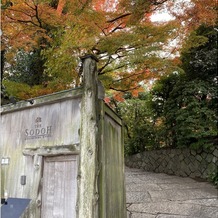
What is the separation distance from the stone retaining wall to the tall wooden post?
5.80 meters

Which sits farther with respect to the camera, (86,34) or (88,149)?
(86,34)

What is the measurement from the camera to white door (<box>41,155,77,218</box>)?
10.2ft

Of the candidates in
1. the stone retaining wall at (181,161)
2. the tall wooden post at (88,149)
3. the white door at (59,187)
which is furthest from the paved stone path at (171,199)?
the tall wooden post at (88,149)

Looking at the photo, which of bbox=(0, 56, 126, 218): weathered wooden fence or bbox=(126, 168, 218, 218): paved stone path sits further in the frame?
bbox=(126, 168, 218, 218): paved stone path

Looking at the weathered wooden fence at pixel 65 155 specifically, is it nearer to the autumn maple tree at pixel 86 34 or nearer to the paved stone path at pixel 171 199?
the paved stone path at pixel 171 199

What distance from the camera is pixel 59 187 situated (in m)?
3.23

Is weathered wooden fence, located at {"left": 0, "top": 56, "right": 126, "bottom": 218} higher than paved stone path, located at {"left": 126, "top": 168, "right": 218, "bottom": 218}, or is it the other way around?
weathered wooden fence, located at {"left": 0, "top": 56, "right": 126, "bottom": 218}

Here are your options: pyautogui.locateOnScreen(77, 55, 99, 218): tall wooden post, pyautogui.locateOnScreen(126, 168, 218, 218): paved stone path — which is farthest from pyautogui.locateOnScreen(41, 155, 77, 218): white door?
pyautogui.locateOnScreen(126, 168, 218, 218): paved stone path

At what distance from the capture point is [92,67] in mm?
3279

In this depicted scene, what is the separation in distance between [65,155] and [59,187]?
47 centimetres

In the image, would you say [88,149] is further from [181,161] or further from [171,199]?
[181,161]

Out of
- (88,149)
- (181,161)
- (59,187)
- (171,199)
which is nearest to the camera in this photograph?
(88,149)

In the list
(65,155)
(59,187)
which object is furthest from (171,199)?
(65,155)

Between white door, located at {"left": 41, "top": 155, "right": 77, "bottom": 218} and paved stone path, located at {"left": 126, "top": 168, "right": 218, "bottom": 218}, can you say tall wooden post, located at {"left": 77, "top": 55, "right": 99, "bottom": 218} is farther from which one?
paved stone path, located at {"left": 126, "top": 168, "right": 218, "bottom": 218}
